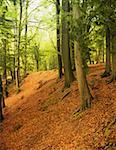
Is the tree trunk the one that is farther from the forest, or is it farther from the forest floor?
the forest floor

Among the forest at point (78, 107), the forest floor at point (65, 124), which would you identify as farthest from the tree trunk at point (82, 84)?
the forest floor at point (65, 124)

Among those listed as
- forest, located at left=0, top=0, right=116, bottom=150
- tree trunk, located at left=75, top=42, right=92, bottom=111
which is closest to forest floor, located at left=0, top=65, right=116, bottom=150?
forest, located at left=0, top=0, right=116, bottom=150

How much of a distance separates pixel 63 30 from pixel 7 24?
11.8 ft

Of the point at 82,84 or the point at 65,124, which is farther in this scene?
the point at 82,84

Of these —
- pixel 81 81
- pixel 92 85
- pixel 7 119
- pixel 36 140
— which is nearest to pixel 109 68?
pixel 92 85

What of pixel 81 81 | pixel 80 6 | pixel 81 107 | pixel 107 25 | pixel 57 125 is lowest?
pixel 57 125

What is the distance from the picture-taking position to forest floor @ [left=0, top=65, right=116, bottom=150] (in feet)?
33.0

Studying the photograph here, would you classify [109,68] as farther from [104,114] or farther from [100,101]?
[104,114]

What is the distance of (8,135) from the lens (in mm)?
15242

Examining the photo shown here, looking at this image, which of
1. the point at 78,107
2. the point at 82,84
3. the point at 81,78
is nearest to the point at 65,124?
the point at 78,107

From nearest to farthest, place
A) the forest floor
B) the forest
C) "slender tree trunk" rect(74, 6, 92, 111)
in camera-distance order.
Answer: the forest floor
the forest
"slender tree trunk" rect(74, 6, 92, 111)

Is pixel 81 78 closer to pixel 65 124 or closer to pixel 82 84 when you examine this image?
pixel 82 84

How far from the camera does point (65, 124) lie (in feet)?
41.4

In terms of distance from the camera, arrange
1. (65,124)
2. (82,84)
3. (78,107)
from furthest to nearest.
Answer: (78,107)
(82,84)
(65,124)
